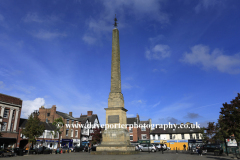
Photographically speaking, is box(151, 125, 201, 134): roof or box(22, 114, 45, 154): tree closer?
box(22, 114, 45, 154): tree

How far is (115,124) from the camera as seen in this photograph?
67.8 ft

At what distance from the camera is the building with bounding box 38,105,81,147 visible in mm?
49812

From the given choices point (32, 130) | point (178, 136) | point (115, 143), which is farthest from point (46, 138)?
point (178, 136)

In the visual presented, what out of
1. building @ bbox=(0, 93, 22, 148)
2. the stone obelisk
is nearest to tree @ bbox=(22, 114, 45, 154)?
building @ bbox=(0, 93, 22, 148)

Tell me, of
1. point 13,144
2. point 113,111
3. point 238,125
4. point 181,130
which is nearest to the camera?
point 238,125

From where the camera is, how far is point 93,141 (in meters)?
53.9

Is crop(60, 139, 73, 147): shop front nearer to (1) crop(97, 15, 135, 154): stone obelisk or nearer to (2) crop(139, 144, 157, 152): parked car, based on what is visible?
(2) crop(139, 144, 157, 152): parked car

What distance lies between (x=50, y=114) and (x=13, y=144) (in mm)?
16619

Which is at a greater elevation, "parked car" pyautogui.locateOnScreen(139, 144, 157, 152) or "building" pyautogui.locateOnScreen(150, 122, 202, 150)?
"building" pyautogui.locateOnScreen(150, 122, 202, 150)

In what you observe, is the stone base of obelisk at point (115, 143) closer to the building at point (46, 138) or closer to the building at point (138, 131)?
the building at point (46, 138)

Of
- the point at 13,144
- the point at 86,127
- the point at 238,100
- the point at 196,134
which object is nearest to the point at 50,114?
the point at 86,127

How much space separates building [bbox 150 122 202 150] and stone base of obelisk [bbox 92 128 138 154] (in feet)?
124

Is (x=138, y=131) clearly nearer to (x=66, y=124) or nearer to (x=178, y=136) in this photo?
(x=178, y=136)

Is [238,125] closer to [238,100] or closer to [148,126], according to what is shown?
[238,100]
